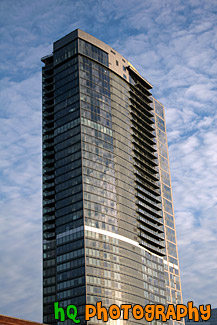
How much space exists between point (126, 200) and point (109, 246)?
2278 cm

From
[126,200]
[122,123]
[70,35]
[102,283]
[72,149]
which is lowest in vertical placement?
[102,283]

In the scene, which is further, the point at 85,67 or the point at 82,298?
the point at 85,67

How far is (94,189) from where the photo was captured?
535 ft

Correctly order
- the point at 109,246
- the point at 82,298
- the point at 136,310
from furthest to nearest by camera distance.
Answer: the point at 109,246, the point at 82,298, the point at 136,310

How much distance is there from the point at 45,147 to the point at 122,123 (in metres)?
29.7

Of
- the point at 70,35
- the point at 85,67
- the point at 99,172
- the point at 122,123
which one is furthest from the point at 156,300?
the point at 70,35

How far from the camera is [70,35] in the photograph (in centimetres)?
18038

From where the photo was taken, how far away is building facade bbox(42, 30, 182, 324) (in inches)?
6058

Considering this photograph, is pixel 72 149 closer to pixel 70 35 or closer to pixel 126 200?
pixel 126 200

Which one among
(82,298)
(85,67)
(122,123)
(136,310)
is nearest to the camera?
(136,310)

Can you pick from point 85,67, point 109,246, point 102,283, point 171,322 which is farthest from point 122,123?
point 171,322

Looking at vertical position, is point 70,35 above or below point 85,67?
above

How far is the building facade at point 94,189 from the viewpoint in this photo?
6058 inches

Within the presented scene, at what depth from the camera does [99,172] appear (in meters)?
168
